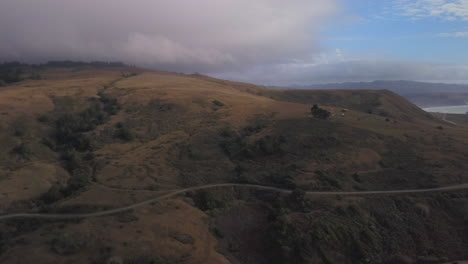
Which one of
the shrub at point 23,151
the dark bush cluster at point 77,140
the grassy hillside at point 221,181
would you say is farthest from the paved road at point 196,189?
the shrub at point 23,151

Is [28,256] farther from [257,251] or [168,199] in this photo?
[257,251]

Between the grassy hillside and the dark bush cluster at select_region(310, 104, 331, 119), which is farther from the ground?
the dark bush cluster at select_region(310, 104, 331, 119)

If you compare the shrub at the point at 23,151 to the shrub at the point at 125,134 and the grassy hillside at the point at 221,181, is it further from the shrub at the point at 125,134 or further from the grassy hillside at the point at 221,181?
the shrub at the point at 125,134

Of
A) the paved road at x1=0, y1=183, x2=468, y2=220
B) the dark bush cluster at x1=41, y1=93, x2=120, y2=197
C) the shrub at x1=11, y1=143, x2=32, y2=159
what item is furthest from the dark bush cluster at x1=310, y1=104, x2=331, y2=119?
the shrub at x1=11, y1=143, x2=32, y2=159

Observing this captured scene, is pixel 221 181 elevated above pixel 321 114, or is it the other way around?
pixel 321 114

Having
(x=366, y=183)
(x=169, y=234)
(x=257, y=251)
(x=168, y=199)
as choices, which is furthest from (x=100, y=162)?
(x=366, y=183)

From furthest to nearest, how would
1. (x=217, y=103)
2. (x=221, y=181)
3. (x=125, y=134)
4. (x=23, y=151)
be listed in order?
(x=217, y=103), (x=125, y=134), (x=23, y=151), (x=221, y=181)

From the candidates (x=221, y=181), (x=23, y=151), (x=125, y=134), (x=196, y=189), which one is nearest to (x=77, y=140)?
(x=125, y=134)

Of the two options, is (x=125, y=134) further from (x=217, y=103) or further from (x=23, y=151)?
(x=217, y=103)

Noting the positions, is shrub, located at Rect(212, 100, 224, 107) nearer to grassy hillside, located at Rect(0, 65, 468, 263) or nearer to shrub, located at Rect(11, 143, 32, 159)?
grassy hillside, located at Rect(0, 65, 468, 263)
